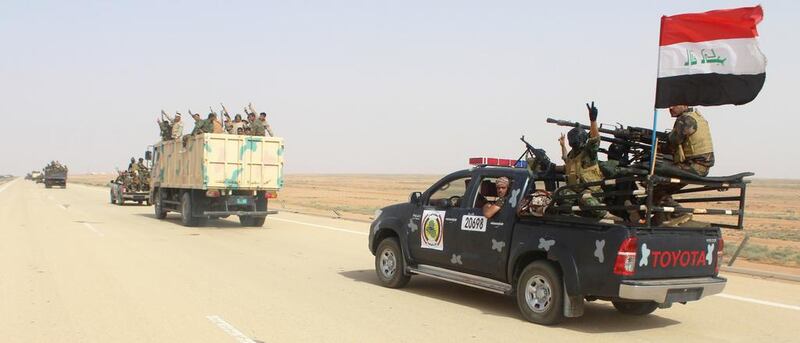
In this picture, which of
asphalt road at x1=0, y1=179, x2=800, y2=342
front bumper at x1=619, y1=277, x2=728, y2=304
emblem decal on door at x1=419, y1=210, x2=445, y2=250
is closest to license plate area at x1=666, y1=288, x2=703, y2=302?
front bumper at x1=619, y1=277, x2=728, y2=304

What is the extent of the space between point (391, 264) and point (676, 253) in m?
3.98

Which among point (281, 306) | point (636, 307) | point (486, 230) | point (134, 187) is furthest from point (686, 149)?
point (134, 187)

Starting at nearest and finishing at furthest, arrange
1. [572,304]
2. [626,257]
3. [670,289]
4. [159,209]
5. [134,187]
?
[626,257]
[670,289]
[572,304]
[159,209]
[134,187]

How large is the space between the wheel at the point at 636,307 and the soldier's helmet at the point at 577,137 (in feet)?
6.17

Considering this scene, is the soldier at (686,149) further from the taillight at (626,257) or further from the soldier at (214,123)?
the soldier at (214,123)

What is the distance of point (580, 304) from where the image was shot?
22.9ft

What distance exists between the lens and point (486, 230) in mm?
7895

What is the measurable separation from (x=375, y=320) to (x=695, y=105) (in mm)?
3953

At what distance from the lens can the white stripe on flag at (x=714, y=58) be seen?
6598mm

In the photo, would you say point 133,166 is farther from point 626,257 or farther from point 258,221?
point 626,257

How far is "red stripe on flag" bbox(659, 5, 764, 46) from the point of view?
6.55m

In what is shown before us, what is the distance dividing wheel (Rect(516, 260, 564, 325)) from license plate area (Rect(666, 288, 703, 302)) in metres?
1.04

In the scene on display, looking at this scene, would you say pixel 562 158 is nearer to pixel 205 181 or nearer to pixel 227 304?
pixel 227 304

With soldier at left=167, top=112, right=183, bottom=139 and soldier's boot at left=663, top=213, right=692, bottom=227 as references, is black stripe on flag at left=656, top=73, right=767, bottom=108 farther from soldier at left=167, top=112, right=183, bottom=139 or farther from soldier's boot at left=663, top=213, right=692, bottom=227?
soldier at left=167, top=112, right=183, bottom=139
